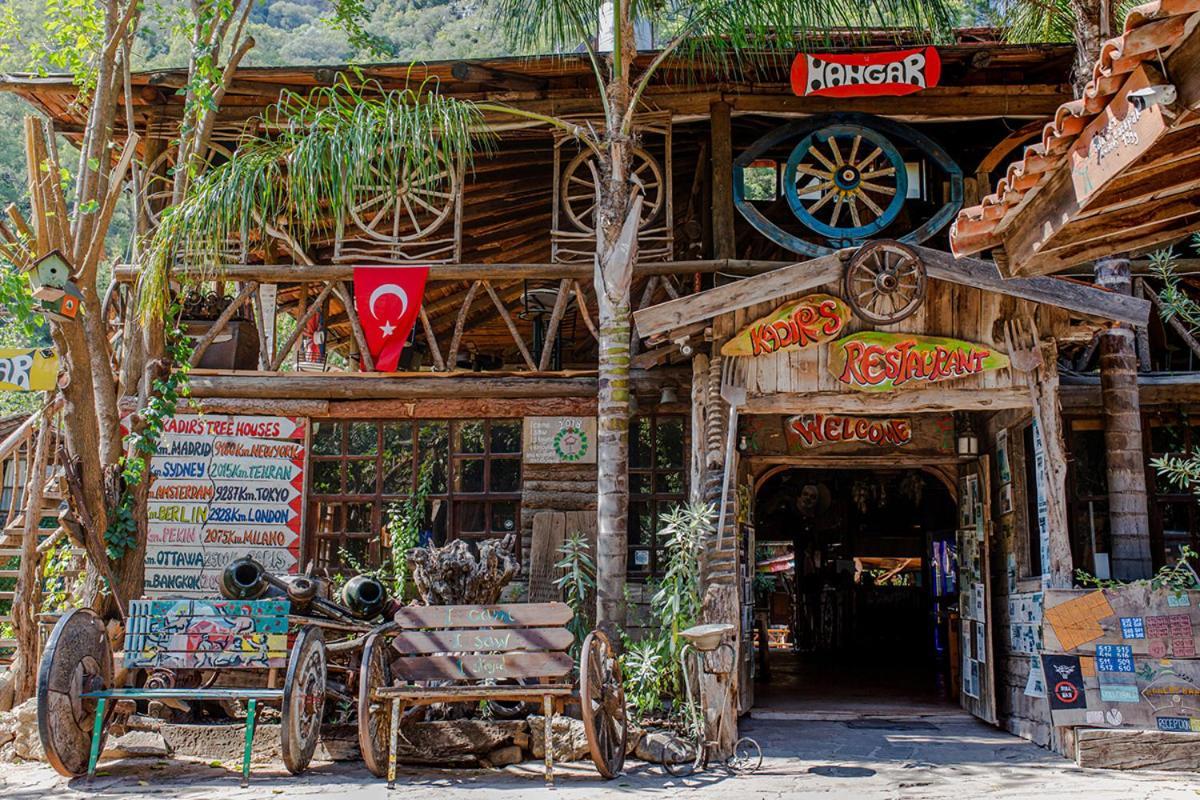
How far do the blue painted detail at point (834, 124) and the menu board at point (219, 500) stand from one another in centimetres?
510

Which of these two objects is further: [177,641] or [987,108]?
[987,108]

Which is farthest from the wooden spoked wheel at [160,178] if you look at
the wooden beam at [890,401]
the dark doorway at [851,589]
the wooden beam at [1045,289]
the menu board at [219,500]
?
the dark doorway at [851,589]

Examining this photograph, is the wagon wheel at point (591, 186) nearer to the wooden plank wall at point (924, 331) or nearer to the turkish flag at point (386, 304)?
the turkish flag at point (386, 304)

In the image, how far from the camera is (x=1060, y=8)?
10.2 m

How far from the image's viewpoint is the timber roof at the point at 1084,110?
340 centimetres

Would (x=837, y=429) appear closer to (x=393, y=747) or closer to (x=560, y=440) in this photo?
(x=560, y=440)

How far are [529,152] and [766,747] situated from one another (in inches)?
276

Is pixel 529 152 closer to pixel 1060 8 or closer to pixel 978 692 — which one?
pixel 1060 8

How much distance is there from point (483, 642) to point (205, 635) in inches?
76.3

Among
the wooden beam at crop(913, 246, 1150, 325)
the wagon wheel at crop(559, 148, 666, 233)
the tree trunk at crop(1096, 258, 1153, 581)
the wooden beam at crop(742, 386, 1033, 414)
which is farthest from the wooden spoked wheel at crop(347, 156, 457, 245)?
the tree trunk at crop(1096, 258, 1153, 581)

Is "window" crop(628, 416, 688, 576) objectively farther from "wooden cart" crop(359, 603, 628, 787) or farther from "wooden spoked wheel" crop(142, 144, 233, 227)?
"wooden spoked wheel" crop(142, 144, 233, 227)

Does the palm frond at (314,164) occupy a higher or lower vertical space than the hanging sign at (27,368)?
higher

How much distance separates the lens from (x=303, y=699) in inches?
275

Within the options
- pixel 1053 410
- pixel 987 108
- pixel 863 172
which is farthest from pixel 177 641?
pixel 987 108
